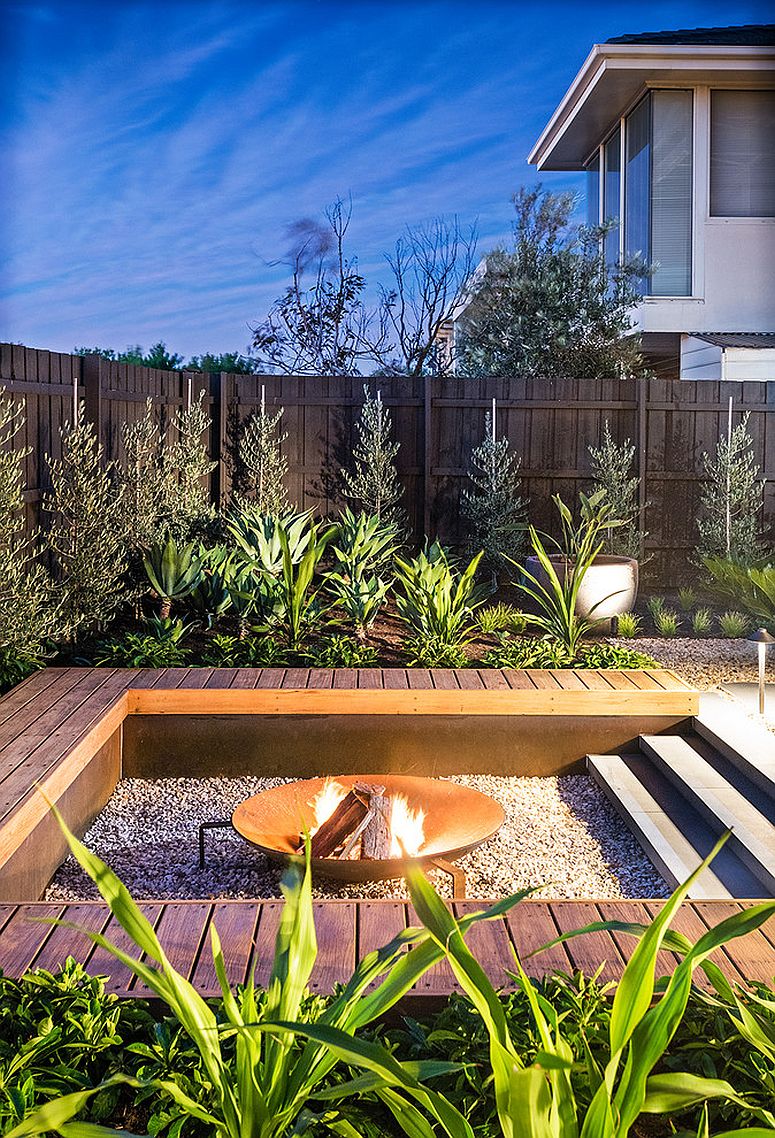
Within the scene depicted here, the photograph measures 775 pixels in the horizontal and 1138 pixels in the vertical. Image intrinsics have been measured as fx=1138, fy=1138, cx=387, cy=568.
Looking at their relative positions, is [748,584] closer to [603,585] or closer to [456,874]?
[603,585]

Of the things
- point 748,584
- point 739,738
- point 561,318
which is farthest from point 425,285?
point 739,738

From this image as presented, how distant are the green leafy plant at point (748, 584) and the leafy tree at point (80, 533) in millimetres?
3479

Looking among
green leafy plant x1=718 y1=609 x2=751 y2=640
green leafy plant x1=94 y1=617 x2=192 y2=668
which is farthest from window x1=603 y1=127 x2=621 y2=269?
green leafy plant x1=94 y1=617 x2=192 y2=668

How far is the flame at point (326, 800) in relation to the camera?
355 cm

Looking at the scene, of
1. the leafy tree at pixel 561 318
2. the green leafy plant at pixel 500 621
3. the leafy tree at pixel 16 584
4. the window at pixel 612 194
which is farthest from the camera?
the window at pixel 612 194

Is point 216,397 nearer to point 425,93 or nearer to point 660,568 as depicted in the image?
point 660,568

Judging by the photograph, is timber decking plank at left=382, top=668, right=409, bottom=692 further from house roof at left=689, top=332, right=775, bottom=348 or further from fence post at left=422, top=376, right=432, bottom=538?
house roof at left=689, top=332, right=775, bottom=348

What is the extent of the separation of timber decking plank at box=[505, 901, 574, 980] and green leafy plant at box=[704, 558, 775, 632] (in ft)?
13.0

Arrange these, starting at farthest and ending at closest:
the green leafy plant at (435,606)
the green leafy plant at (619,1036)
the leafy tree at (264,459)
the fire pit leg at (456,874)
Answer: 1. the leafy tree at (264,459)
2. the green leafy plant at (435,606)
3. the fire pit leg at (456,874)
4. the green leafy plant at (619,1036)

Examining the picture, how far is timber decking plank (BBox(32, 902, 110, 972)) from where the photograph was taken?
2.26 metres

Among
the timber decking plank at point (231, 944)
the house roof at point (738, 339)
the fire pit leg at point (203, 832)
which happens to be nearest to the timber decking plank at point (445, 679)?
the fire pit leg at point (203, 832)

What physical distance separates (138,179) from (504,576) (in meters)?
Answer: 7.53

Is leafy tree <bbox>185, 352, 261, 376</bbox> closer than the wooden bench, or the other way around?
the wooden bench

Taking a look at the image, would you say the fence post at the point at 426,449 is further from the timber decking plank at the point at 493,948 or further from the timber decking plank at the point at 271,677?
the timber decking plank at the point at 493,948
